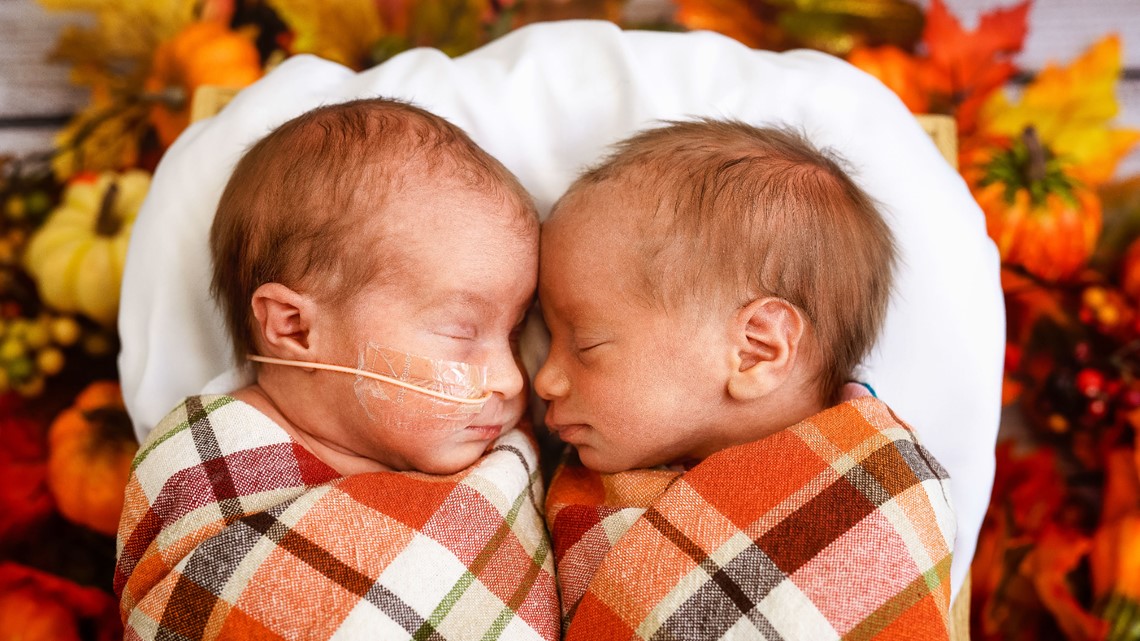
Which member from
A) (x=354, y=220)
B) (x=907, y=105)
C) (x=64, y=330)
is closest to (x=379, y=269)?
(x=354, y=220)

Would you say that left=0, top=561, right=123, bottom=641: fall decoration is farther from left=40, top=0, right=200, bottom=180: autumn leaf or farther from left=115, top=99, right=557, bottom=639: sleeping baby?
left=40, top=0, right=200, bottom=180: autumn leaf

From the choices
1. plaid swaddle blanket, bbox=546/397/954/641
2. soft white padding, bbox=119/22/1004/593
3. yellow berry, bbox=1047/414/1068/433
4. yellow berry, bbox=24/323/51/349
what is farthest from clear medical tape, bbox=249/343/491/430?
yellow berry, bbox=1047/414/1068/433

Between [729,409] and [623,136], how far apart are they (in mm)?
489

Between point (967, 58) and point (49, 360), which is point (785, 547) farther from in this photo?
point (49, 360)

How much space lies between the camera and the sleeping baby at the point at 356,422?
40.1 inches

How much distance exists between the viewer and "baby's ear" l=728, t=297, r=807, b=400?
110cm

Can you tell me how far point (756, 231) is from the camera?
1.09 m

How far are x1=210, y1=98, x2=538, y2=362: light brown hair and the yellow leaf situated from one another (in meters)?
0.67

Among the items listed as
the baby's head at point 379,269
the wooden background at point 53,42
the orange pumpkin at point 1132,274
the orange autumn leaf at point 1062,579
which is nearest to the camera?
the baby's head at point 379,269

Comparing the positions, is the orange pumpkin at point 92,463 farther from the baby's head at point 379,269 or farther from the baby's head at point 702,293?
the baby's head at point 702,293

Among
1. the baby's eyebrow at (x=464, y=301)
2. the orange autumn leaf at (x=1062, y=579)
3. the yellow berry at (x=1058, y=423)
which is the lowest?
the orange autumn leaf at (x=1062, y=579)

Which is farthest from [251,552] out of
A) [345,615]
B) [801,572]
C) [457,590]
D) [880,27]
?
[880,27]

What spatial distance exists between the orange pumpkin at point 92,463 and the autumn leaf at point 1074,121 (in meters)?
1.77

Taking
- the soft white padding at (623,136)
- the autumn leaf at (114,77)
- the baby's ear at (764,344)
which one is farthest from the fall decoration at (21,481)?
the baby's ear at (764,344)
